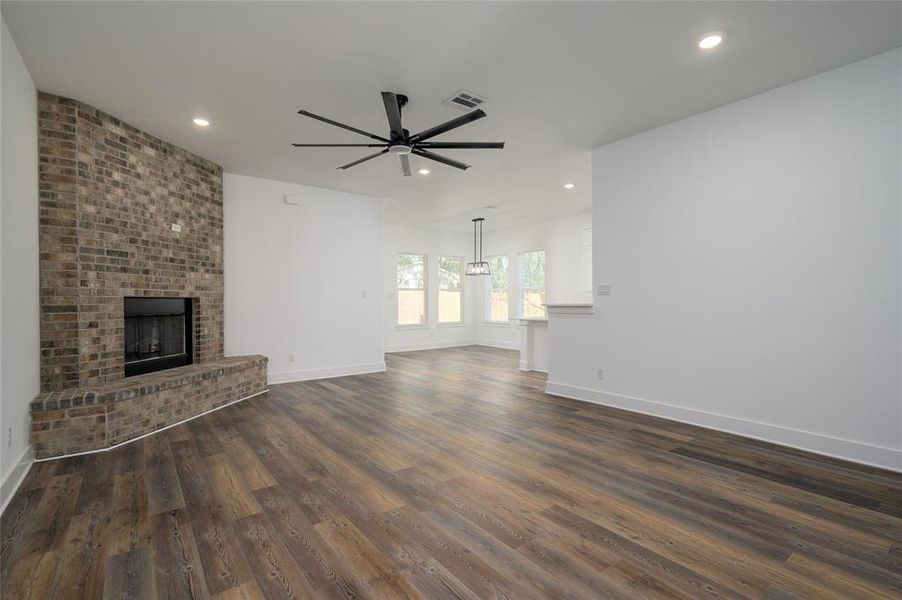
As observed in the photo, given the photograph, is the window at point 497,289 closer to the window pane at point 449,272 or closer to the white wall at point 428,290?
the white wall at point 428,290

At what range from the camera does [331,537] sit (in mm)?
2018

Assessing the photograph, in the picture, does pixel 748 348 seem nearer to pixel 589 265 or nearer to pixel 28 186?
pixel 589 265

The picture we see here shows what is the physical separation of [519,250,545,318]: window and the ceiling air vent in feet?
19.0

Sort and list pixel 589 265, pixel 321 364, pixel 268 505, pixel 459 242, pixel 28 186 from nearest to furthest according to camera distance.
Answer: pixel 268 505 < pixel 28 186 < pixel 321 364 < pixel 589 265 < pixel 459 242

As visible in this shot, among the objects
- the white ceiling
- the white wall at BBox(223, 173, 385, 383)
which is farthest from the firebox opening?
the white ceiling

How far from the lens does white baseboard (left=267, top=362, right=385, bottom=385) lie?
18.7 ft

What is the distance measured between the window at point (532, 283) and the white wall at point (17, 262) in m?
7.84

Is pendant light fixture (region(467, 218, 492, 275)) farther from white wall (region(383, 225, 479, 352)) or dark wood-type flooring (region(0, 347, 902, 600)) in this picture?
dark wood-type flooring (region(0, 347, 902, 600))

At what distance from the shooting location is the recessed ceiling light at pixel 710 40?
256 centimetres

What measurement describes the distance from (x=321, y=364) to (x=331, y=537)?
428 centimetres

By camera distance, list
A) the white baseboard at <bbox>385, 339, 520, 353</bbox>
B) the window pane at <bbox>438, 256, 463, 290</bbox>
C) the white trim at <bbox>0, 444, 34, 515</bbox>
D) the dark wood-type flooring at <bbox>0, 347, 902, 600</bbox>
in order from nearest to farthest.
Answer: the dark wood-type flooring at <bbox>0, 347, 902, 600</bbox> → the white trim at <bbox>0, 444, 34, 515</bbox> → the white baseboard at <bbox>385, 339, 520, 353</bbox> → the window pane at <bbox>438, 256, 463, 290</bbox>

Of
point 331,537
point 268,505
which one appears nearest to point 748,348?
point 331,537

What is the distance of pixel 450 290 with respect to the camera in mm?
10211

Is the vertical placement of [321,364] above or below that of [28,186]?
below
